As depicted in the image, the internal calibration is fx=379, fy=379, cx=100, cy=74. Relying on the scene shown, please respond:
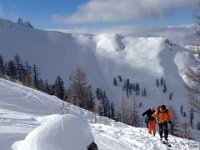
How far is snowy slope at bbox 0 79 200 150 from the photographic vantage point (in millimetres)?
8547

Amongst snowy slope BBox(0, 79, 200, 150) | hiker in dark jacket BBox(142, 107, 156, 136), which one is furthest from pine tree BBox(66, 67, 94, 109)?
hiker in dark jacket BBox(142, 107, 156, 136)

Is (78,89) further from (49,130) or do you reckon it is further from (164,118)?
(49,130)

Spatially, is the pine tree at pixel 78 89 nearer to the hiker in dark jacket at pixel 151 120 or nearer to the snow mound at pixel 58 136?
the hiker in dark jacket at pixel 151 120

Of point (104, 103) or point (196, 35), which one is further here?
point (104, 103)

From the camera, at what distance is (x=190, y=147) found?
18969 mm

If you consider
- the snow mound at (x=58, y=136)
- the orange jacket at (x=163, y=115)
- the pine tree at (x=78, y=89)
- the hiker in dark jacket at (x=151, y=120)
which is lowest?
the pine tree at (x=78, y=89)

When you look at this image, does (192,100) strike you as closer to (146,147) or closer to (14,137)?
(146,147)

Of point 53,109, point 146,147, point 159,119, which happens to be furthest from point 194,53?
point 53,109

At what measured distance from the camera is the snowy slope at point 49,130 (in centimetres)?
855

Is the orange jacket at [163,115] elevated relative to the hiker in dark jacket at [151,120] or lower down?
elevated

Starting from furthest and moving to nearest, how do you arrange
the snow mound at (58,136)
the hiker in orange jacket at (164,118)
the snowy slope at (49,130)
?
1. the hiker in orange jacket at (164,118)
2. the snowy slope at (49,130)
3. the snow mound at (58,136)

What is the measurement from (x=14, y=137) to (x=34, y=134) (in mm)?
1969

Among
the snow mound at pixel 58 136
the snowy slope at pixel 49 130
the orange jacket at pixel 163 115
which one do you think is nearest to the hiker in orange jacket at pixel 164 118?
the orange jacket at pixel 163 115

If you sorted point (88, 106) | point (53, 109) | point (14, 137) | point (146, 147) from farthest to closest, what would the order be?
point (88, 106) → point (53, 109) → point (146, 147) → point (14, 137)
